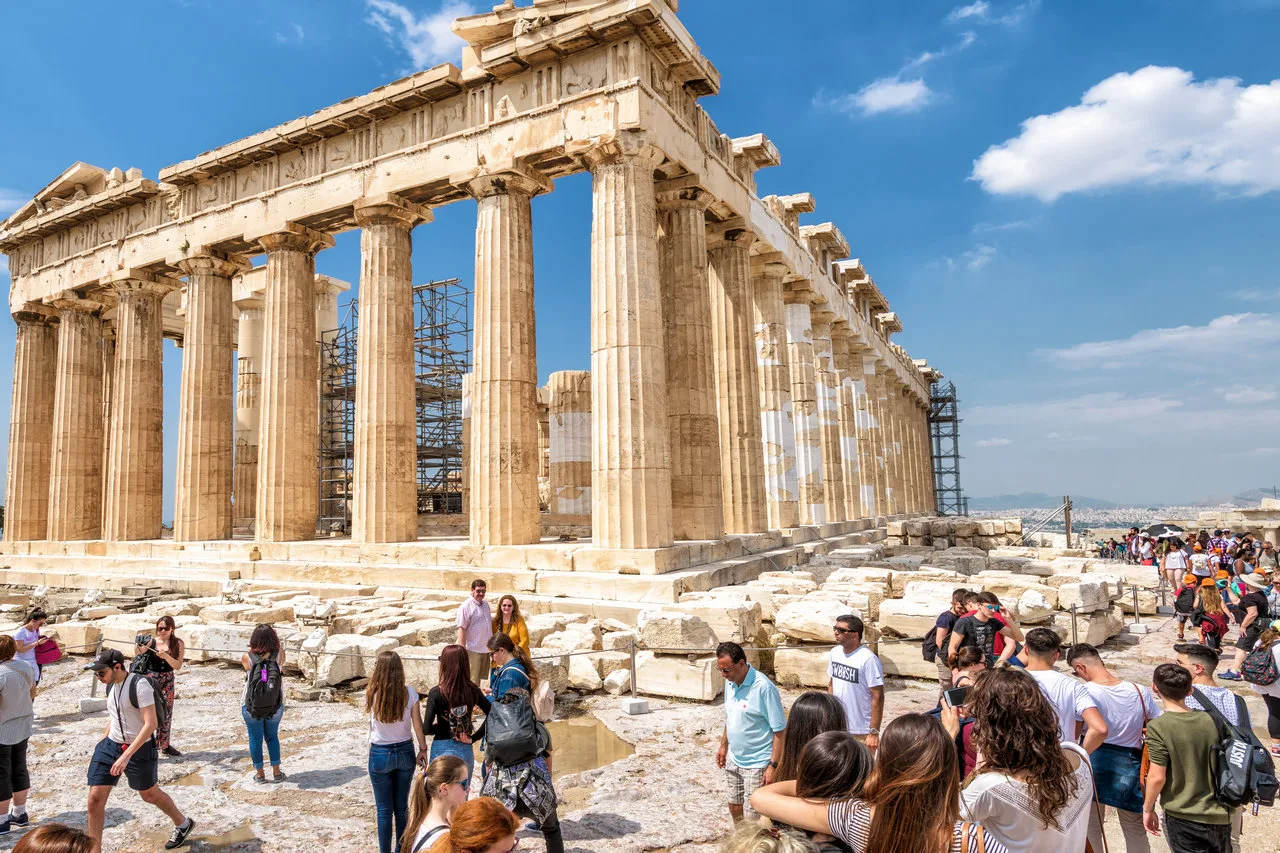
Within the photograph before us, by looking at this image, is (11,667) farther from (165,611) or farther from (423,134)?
(423,134)

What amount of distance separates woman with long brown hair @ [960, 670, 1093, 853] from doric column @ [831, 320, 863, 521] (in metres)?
24.4

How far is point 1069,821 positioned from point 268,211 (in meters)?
19.9

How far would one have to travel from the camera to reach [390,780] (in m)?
4.89

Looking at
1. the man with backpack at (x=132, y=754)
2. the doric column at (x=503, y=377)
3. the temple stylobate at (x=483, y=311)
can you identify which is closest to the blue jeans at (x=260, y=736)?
the man with backpack at (x=132, y=754)

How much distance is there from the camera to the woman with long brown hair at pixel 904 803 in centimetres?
256

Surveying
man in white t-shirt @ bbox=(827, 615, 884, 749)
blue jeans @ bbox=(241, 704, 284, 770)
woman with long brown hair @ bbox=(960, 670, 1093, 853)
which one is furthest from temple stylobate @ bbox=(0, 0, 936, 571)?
woman with long brown hair @ bbox=(960, 670, 1093, 853)

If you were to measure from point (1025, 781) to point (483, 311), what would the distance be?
1332 cm

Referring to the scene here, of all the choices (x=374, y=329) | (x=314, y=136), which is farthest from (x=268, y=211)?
(x=374, y=329)

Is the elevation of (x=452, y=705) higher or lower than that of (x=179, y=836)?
higher

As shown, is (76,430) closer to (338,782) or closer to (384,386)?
(384,386)

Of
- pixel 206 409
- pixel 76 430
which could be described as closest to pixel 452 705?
pixel 206 409

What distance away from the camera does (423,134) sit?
16219 millimetres

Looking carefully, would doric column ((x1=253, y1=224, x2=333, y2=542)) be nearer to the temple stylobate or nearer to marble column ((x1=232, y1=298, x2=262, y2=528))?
the temple stylobate

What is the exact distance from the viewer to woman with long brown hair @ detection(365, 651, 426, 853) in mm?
4832
